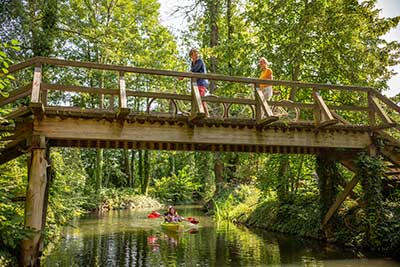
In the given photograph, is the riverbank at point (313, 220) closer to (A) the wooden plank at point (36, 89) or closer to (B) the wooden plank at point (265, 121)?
(B) the wooden plank at point (265, 121)

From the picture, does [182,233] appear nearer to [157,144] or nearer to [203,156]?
[157,144]

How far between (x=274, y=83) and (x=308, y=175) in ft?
28.1

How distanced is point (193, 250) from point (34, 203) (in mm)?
5523

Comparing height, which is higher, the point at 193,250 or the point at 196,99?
the point at 196,99

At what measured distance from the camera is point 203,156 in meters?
31.3

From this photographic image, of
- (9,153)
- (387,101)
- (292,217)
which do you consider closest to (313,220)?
(292,217)

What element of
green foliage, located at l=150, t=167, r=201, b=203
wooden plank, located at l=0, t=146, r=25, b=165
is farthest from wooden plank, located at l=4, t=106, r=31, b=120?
green foliage, located at l=150, t=167, r=201, b=203

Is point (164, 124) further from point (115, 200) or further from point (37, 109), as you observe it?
point (115, 200)

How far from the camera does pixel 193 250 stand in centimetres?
1283

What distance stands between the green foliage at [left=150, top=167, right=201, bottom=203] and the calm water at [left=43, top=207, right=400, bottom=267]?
23749 millimetres

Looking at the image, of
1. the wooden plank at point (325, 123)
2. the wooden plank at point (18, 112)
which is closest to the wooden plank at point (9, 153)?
the wooden plank at point (18, 112)

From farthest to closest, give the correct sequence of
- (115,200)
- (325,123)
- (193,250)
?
(115,200) < (193,250) < (325,123)

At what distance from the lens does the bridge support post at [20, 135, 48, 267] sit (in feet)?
28.5

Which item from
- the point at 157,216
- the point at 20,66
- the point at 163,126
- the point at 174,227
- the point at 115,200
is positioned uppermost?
the point at 20,66
